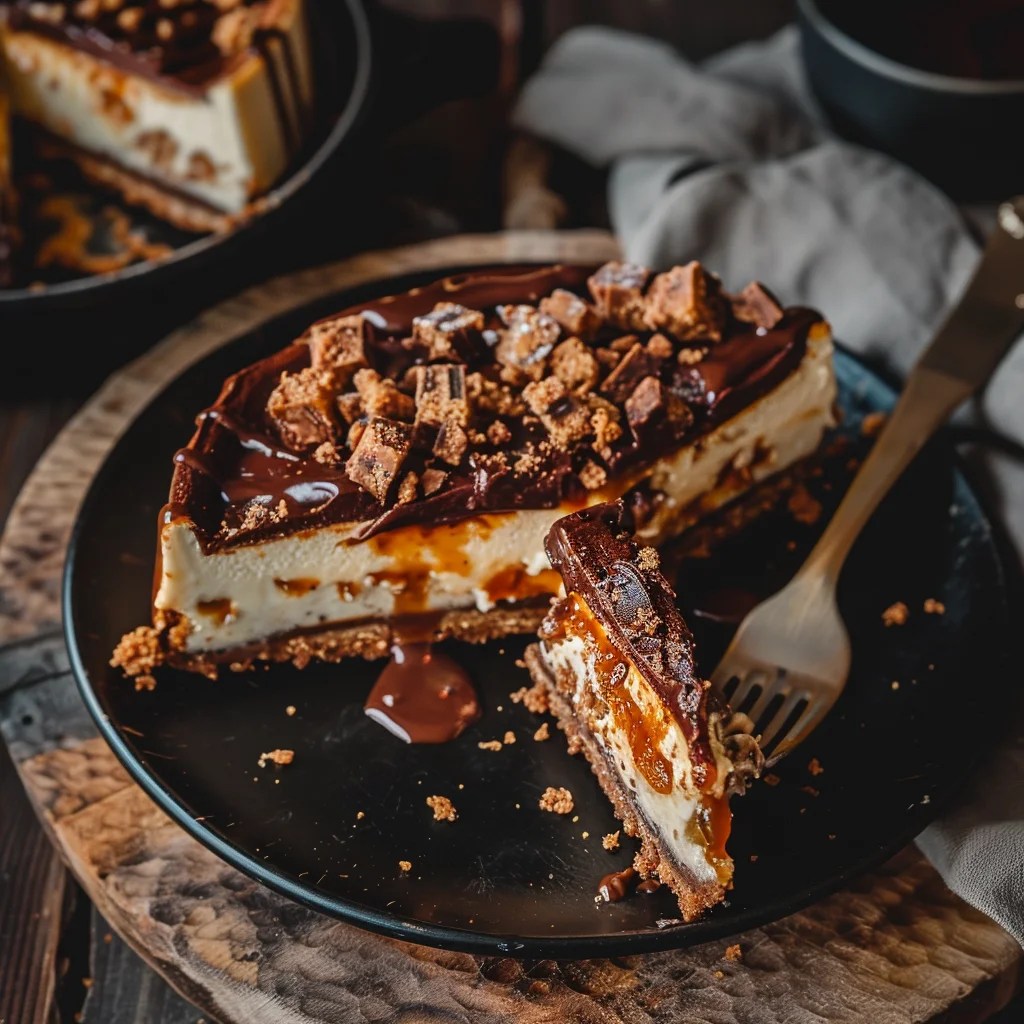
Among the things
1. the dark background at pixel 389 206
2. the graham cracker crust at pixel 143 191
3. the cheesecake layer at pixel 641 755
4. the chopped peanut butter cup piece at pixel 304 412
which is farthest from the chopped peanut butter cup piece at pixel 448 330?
the graham cracker crust at pixel 143 191

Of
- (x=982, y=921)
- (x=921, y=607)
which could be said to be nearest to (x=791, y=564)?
(x=921, y=607)

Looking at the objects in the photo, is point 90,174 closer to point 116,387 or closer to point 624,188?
point 116,387

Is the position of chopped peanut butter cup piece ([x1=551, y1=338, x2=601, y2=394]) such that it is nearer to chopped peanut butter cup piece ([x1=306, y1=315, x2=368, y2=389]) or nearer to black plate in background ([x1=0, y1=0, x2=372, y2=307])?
chopped peanut butter cup piece ([x1=306, y1=315, x2=368, y2=389])

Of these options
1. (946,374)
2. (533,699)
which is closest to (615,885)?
(533,699)

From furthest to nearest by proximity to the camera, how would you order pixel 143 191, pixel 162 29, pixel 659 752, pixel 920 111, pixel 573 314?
pixel 143 191 < pixel 162 29 < pixel 920 111 < pixel 573 314 < pixel 659 752

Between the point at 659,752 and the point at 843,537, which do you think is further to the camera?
the point at 843,537

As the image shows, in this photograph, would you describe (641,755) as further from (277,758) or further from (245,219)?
(245,219)

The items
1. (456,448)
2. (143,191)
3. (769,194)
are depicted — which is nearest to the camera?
(456,448)
